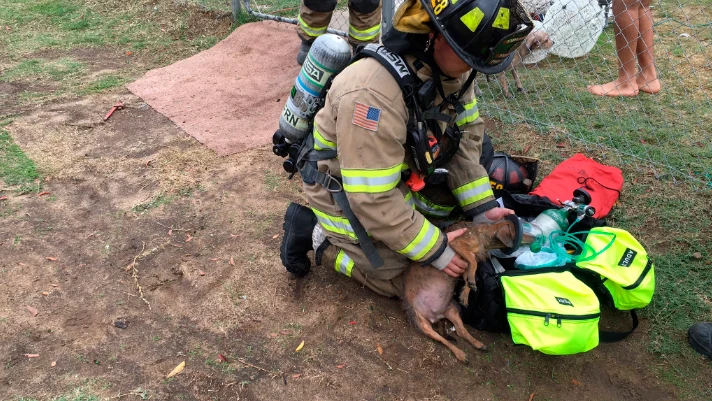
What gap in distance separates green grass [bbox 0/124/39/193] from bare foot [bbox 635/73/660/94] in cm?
588

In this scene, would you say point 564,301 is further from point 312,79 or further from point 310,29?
point 310,29

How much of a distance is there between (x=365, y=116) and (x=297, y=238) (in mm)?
1087

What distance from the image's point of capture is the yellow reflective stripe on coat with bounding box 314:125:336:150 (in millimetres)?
2943

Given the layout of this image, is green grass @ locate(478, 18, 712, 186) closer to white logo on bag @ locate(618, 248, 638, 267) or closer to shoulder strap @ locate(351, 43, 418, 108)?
white logo on bag @ locate(618, 248, 638, 267)

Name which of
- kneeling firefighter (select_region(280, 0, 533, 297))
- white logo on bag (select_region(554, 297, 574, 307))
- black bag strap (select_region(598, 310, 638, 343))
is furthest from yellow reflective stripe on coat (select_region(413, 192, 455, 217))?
black bag strap (select_region(598, 310, 638, 343))

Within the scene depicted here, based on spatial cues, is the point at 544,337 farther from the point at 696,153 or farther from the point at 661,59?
the point at 661,59

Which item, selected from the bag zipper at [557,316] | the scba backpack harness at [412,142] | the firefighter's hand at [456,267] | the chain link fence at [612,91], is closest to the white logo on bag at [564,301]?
the bag zipper at [557,316]

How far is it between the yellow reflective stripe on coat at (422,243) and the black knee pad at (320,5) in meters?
3.15

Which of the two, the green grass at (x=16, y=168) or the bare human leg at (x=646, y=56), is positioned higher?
the bare human leg at (x=646, y=56)

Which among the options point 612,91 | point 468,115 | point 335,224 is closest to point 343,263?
point 335,224

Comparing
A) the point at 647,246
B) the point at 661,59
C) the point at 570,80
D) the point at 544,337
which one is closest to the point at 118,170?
the point at 544,337

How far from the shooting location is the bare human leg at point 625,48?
520 centimetres

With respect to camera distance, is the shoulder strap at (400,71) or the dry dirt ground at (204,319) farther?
the dry dirt ground at (204,319)

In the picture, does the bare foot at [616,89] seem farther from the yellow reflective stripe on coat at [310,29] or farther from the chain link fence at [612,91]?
the yellow reflective stripe on coat at [310,29]
